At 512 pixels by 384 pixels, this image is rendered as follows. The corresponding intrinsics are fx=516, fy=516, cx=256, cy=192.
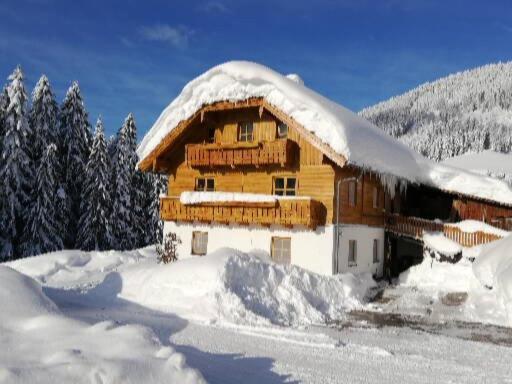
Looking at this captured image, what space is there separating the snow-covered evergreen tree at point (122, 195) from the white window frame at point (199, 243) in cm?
1934

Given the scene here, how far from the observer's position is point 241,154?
2338 cm

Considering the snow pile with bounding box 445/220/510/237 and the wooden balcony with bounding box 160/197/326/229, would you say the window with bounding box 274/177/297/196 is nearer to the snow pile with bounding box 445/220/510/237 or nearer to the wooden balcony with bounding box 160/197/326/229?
the wooden balcony with bounding box 160/197/326/229

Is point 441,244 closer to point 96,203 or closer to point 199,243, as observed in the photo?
point 199,243

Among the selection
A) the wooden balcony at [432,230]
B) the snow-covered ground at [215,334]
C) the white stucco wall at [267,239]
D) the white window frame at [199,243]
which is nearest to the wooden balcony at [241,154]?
the white stucco wall at [267,239]

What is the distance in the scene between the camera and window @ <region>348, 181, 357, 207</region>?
76.1 feet

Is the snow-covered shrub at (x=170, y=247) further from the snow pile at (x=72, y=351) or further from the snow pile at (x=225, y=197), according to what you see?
the snow pile at (x=72, y=351)

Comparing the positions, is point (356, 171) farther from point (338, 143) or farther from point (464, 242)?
point (464, 242)

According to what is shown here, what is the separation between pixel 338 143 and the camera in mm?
20781

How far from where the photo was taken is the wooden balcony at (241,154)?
73.2ft

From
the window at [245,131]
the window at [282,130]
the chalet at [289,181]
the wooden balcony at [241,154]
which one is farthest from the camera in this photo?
the window at [245,131]

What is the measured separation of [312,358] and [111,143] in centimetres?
3993

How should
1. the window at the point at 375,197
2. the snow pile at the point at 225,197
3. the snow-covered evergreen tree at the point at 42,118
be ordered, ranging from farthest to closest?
1. the snow-covered evergreen tree at the point at 42,118
2. the window at the point at 375,197
3. the snow pile at the point at 225,197

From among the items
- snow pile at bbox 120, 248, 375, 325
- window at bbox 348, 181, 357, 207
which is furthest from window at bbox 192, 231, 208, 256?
window at bbox 348, 181, 357, 207

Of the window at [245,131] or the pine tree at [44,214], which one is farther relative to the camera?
the pine tree at [44,214]
